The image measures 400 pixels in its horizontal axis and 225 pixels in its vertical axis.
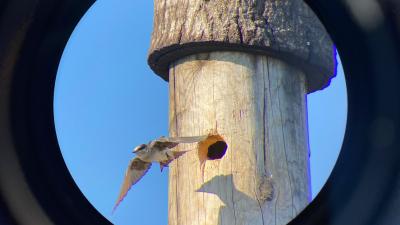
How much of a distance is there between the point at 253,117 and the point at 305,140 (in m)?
0.19

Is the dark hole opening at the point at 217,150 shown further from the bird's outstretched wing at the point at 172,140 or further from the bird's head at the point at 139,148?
the bird's head at the point at 139,148

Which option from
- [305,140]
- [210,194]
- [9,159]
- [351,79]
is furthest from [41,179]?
[305,140]

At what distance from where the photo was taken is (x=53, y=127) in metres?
1.29

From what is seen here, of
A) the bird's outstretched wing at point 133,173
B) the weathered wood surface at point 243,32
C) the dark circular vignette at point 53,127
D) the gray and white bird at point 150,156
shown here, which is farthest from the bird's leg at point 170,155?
the dark circular vignette at point 53,127

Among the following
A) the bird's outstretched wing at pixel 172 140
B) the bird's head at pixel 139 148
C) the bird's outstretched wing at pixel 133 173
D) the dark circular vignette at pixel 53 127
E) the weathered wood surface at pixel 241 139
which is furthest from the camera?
the weathered wood surface at pixel 241 139

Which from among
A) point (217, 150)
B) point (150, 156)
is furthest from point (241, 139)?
point (150, 156)

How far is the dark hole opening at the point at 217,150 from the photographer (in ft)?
7.93

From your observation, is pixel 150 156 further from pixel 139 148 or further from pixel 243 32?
pixel 243 32

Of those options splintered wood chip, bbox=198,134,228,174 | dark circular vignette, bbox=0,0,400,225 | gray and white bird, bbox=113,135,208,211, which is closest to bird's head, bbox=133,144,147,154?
gray and white bird, bbox=113,135,208,211

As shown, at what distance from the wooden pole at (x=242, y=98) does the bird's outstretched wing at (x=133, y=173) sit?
0.35 meters

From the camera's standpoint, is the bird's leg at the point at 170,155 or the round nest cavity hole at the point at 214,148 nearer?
the bird's leg at the point at 170,155

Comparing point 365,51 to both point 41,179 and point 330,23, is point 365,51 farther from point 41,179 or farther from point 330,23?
point 41,179

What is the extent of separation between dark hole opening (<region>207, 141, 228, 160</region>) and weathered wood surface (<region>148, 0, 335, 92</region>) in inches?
10.5

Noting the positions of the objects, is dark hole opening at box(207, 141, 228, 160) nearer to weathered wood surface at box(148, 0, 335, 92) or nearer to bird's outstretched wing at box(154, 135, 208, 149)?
bird's outstretched wing at box(154, 135, 208, 149)
